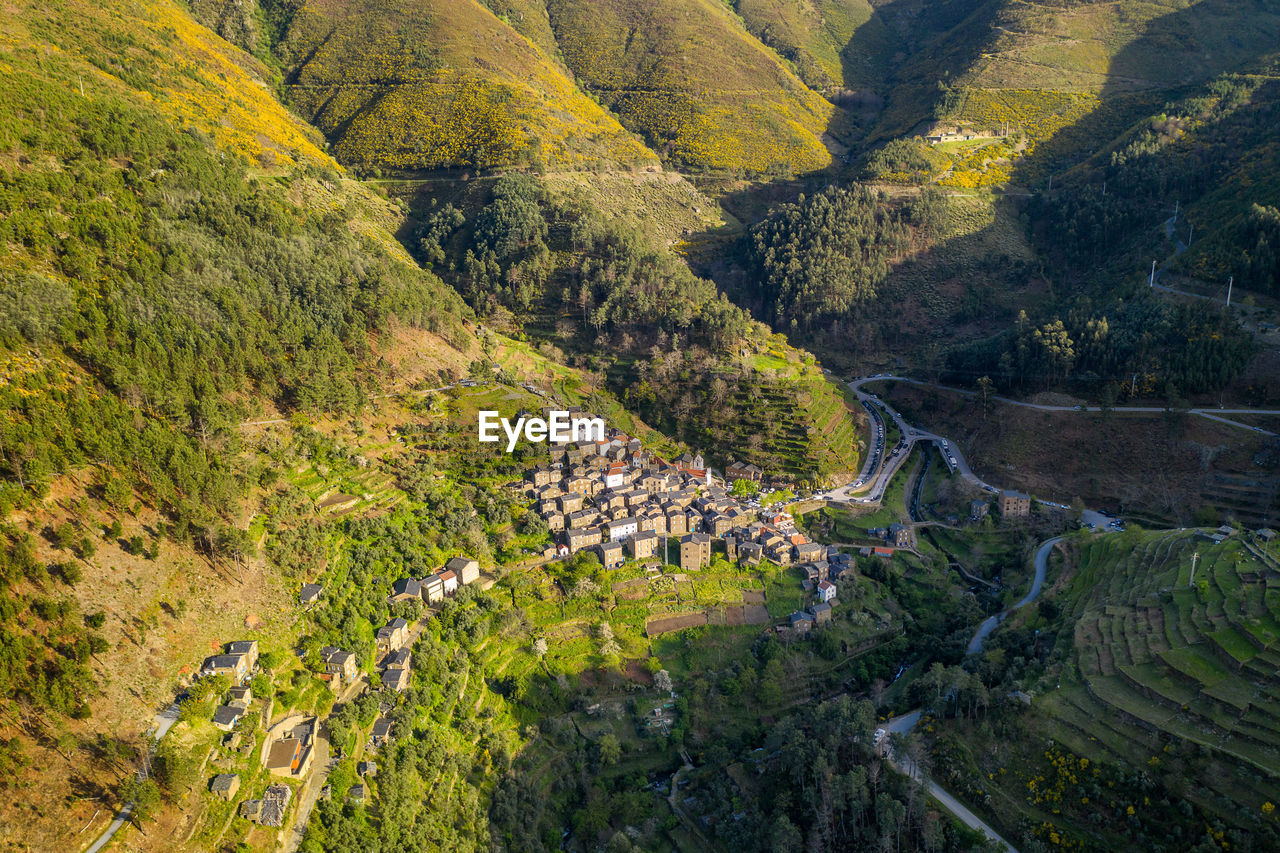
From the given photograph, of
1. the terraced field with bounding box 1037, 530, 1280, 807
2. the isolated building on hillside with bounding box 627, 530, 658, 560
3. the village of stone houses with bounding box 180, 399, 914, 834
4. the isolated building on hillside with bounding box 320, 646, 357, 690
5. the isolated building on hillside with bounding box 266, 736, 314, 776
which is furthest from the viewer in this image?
the isolated building on hillside with bounding box 627, 530, 658, 560

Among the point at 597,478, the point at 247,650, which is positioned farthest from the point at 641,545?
the point at 247,650

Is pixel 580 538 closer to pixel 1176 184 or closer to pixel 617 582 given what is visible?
pixel 617 582

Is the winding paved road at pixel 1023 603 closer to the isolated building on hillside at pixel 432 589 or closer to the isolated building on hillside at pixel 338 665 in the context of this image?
the isolated building on hillside at pixel 432 589

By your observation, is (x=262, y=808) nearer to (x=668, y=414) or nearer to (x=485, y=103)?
(x=668, y=414)

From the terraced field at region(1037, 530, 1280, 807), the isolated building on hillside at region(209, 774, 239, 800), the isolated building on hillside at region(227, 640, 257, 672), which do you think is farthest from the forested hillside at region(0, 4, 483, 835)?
the terraced field at region(1037, 530, 1280, 807)

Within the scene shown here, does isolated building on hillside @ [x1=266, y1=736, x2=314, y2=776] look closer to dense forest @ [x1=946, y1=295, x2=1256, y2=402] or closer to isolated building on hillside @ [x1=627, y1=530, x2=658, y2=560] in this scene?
isolated building on hillside @ [x1=627, y1=530, x2=658, y2=560]
